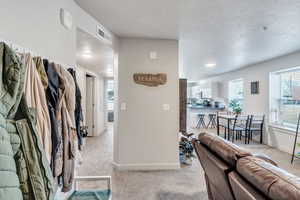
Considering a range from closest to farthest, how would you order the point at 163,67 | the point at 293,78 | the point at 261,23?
1. the point at 261,23
2. the point at 163,67
3. the point at 293,78

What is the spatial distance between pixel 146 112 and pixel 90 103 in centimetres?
310

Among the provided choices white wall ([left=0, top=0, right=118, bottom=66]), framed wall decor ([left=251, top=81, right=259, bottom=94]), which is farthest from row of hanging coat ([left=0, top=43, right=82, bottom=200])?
framed wall decor ([left=251, top=81, right=259, bottom=94])

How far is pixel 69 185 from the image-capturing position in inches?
54.5

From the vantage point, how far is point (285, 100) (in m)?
4.68

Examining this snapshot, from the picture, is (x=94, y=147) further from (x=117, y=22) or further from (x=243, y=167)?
(x=243, y=167)

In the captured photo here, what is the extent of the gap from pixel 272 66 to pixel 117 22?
4.34 m

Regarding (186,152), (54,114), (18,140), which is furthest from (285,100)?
(18,140)

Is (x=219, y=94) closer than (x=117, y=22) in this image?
No

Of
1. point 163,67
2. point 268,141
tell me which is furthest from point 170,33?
point 268,141

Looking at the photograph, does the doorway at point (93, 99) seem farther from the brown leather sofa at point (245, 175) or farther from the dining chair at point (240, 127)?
the dining chair at point (240, 127)

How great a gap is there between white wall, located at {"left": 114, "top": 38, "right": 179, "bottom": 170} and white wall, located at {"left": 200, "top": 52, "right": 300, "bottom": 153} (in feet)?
9.72

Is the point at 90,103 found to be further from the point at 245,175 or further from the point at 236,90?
the point at 236,90

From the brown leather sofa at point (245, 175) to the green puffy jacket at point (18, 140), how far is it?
1.12 m

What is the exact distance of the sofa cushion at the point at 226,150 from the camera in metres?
1.31
